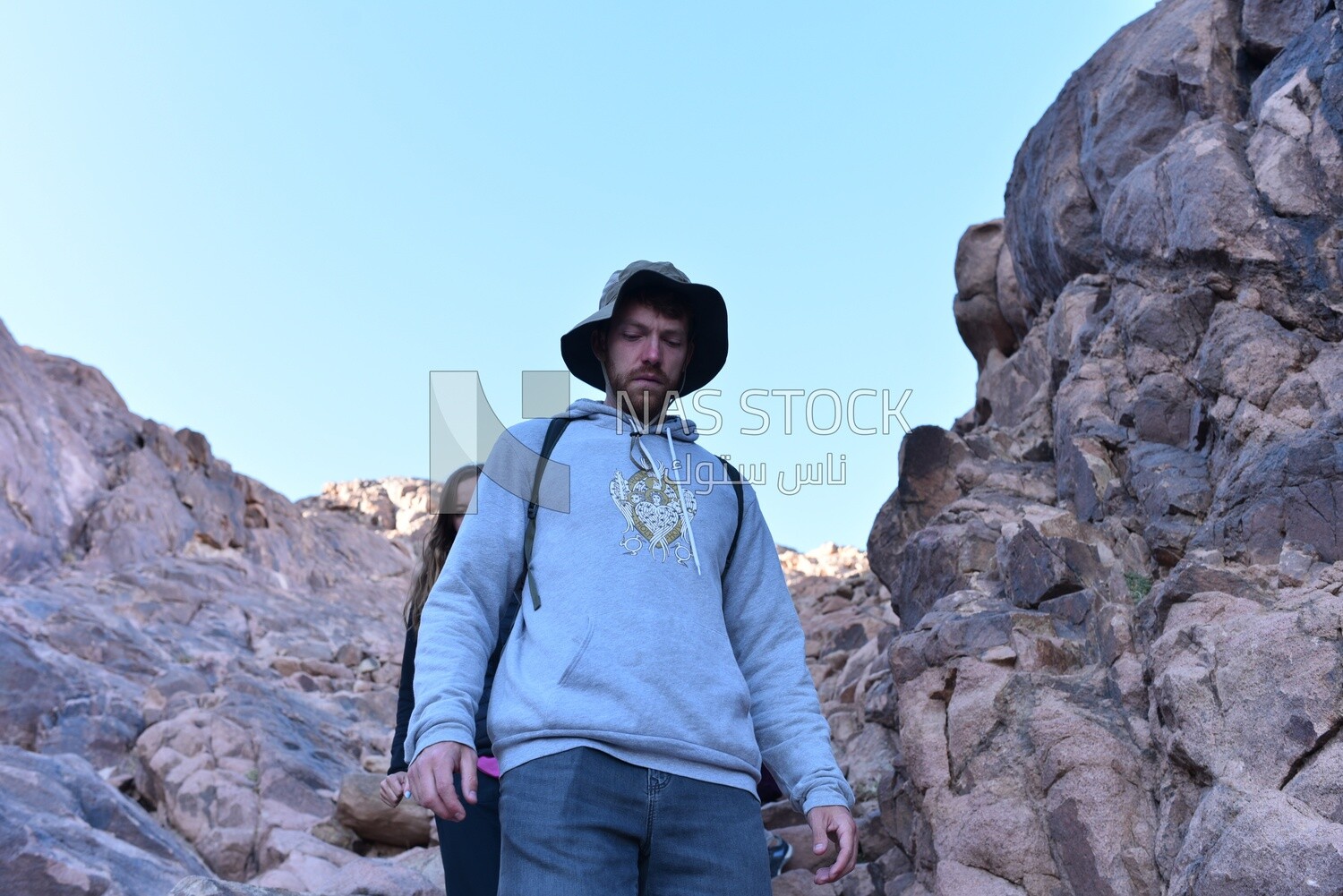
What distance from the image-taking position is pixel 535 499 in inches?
140

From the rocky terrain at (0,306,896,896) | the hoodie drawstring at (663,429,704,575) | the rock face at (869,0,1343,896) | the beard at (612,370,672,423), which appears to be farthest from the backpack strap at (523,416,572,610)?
the rock face at (869,0,1343,896)

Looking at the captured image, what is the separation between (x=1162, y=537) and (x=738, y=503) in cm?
306

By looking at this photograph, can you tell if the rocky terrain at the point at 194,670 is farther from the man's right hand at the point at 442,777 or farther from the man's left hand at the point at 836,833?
the man's left hand at the point at 836,833

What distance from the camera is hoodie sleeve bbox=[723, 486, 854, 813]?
342 centimetres

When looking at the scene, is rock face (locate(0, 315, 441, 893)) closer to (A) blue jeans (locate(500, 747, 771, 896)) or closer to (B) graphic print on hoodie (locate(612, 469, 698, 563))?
(A) blue jeans (locate(500, 747, 771, 896))

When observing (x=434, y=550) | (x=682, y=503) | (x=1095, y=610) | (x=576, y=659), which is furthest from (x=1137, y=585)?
(x=576, y=659)

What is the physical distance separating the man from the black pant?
2.61ft

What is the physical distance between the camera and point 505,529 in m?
3.49

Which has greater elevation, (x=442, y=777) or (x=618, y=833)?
(x=442, y=777)

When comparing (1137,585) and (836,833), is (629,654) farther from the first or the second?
(1137,585)

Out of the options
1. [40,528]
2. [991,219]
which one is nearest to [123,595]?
[40,528]

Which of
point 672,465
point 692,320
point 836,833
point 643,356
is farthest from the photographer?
point 692,320

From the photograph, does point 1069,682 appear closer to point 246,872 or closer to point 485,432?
point 485,432

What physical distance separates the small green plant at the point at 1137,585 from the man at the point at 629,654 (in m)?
2.79
